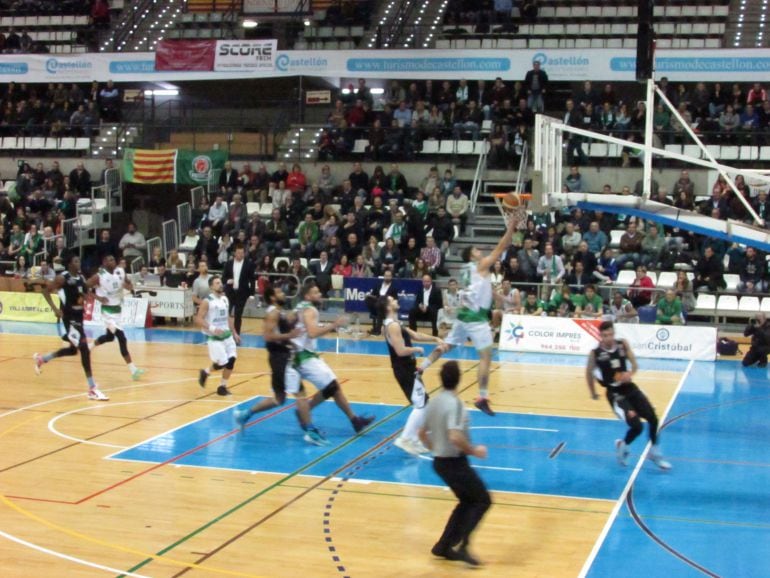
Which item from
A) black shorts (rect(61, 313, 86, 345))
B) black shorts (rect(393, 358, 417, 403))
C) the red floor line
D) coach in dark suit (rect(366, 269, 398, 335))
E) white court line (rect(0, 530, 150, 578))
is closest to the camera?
white court line (rect(0, 530, 150, 578))

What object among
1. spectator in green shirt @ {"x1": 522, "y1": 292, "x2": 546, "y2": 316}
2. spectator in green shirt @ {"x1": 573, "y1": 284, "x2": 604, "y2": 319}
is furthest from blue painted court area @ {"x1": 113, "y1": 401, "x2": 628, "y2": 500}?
spectator in green shirt @ {"x1": 522, "y1": 292, "x2": 546, "y2": 316}

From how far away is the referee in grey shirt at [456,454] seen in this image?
8702mm

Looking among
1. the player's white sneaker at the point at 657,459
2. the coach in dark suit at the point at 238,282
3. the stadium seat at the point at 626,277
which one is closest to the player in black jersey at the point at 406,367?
the player's white sneaker at the point at 657,459

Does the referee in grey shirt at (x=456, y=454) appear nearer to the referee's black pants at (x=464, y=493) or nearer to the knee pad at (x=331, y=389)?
the referee's black pants at (x=464, y=493)

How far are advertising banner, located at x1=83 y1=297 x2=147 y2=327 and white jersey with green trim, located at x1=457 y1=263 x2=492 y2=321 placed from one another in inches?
536

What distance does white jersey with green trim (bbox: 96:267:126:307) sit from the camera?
1673 cm

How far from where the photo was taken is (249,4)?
3419 centimetres

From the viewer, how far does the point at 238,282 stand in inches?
848

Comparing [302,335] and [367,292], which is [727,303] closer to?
[367,292]

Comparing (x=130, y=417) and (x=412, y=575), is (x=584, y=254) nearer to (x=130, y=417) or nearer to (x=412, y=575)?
(x=130, y=417)

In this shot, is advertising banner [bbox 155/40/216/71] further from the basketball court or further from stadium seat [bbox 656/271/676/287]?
the basketball court

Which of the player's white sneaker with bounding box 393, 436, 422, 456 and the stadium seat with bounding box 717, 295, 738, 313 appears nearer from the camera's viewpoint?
the player's white sneaker with bounding box 393, 436, 422, 456

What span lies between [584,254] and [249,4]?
52.9ft

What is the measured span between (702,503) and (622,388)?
1.74m
